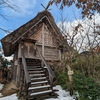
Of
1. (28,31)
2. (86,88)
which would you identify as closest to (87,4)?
(86,88)

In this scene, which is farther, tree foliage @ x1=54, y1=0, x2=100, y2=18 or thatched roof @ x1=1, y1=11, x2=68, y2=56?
thatched roof @ x1=1, y1=11, x2=68, y2=56

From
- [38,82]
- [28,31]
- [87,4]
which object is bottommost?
[38,82]

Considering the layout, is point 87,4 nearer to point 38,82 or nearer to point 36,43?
point 38,82

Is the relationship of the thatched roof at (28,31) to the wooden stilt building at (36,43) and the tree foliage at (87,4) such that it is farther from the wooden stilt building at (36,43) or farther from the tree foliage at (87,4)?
the tree foliage at (87,4)

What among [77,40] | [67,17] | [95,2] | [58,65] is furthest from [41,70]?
[95,2]

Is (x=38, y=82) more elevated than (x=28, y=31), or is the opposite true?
(x=28, y=31)

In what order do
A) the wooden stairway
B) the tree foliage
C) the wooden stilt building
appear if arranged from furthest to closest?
1. the wooden stilt building
2. the wooden stairway
3. the tree foliage

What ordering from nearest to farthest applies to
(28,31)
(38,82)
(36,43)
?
(38,82) → (28,31) → (36,43)

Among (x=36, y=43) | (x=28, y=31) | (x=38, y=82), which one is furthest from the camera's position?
(x=36, y=43)

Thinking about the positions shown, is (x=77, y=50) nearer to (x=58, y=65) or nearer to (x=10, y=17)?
(x=58, y=65)

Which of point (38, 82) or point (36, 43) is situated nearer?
point (38, 82)

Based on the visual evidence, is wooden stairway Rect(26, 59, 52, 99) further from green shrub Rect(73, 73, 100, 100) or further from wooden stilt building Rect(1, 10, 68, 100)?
green shrub Rect(73, 73, 100, 100)

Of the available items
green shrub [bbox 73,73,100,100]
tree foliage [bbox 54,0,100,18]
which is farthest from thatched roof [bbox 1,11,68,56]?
tree foliage [bbox 54,0,100,18]

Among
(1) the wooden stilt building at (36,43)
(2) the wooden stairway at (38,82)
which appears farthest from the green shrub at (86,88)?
(1) the wooden stilt building at (36,43)
